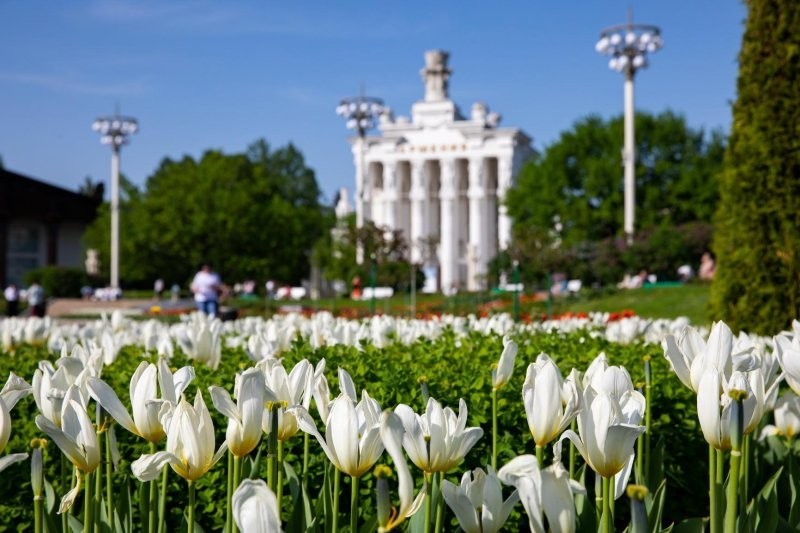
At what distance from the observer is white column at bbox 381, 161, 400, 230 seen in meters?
84.1

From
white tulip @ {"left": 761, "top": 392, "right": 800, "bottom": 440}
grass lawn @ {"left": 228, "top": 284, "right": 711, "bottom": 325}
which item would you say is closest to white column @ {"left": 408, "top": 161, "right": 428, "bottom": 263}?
grass lawn @ {"left": 228, "top": 284, "right": 711, "bottom": 325}

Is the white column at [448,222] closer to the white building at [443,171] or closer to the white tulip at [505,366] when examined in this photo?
the white building at [443,171]

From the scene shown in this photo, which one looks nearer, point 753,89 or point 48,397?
point 48,397

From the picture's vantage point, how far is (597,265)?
107 ft

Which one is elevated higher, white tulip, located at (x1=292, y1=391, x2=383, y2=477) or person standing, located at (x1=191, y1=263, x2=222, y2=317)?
person standing, located at (x1=191, y1=263, x2=222, y2=317)

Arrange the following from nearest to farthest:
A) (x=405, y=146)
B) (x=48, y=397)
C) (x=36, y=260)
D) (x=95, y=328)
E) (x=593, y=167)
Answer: (x=48, y=397), (x=95, y=328), (x=593, y=167), (x=36, y=260), (x=405, y=146)

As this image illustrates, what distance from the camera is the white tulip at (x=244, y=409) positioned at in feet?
7.34

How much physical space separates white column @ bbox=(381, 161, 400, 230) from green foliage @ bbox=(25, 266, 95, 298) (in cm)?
3566

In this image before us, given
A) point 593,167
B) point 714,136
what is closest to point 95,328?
point 593,167

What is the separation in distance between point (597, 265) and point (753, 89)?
24452 mm

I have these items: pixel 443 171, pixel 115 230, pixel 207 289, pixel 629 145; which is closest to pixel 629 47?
pixel 629 145

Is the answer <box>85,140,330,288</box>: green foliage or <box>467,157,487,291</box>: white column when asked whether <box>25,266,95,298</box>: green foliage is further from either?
<box>467,157,487,291</box>: white column

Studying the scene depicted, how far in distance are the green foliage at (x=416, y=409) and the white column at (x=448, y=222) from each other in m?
77.3

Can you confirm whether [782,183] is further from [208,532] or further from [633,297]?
[633,297]
